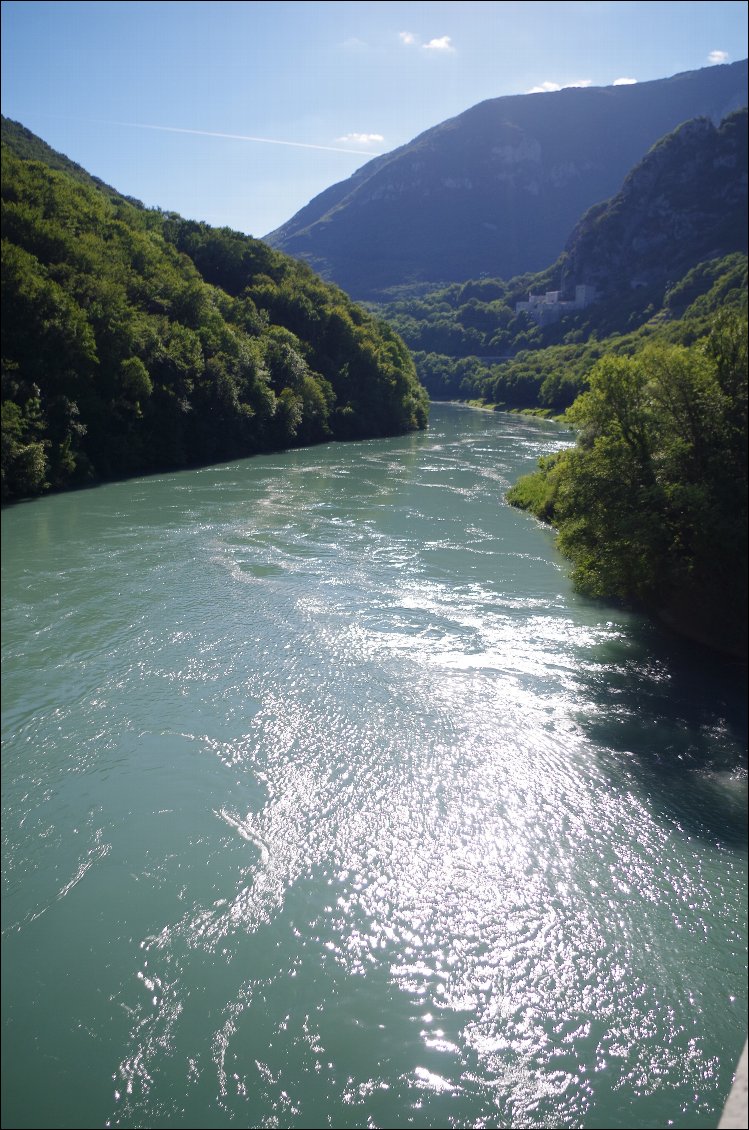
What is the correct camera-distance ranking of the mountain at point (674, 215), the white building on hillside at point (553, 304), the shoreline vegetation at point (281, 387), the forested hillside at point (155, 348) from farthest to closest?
the white building on hillside at point (553, 304) < the mountain at point (674, 215) < the forested hillside at point (155, 348) < the shoreline vegetation at point (281, 387)

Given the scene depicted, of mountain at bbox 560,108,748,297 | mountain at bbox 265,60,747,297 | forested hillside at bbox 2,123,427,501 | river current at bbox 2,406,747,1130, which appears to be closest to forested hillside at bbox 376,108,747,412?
mountain at bbox 560,108,748,297

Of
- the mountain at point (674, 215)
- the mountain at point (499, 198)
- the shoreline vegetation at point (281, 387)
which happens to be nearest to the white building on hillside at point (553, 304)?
the mountain at point (674, 215)

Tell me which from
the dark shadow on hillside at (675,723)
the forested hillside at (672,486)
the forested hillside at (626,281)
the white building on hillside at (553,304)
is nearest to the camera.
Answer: the dark shadow on hillside at (675,723)

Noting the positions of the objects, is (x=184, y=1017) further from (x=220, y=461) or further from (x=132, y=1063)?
(x=220, y=461)

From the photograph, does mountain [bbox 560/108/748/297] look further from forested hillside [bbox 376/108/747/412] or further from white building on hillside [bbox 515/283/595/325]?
white building on hillside [bbox 515/283/595/325]

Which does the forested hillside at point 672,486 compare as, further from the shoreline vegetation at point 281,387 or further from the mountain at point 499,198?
the mountain at point 499,198

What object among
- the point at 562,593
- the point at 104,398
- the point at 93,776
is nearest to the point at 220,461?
the point at 104,398

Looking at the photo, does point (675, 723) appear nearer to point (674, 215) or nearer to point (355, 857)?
point (355, 857)
